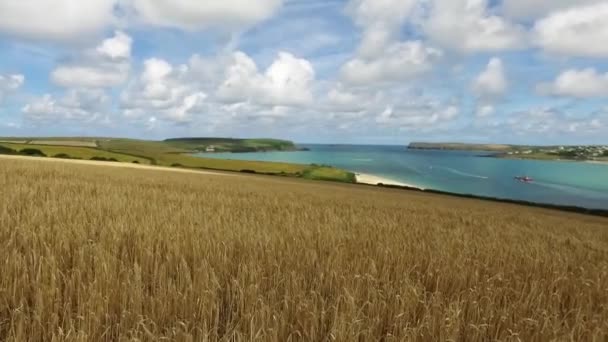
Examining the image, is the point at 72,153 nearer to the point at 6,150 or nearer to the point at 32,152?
the point at 32,152

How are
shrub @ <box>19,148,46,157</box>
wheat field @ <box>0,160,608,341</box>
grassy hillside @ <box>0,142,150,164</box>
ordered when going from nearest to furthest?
wheat field @ <box>0,160,608,341</box> < shrub @ <box>19,148,46,157</box> < grassy hillside @ <box>0,142,150,164</box>

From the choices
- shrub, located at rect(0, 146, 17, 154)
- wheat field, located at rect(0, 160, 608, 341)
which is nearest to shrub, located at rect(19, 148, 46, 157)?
shrub, located at rect(0, 146, 17, 154)

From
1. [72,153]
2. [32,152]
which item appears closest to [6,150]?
[32,152]

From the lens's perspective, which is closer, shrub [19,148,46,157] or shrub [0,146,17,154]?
shrub [19,148,46,157]

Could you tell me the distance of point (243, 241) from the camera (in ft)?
16.4

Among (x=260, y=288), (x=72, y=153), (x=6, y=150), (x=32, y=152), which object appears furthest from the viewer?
(x=72, y=153)

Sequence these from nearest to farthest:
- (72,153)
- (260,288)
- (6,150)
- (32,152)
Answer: (260,288) < (32,152) < (6,150) < (72,153)

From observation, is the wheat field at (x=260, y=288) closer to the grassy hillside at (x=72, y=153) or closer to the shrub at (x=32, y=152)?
the shrub at (x=32, y=152)

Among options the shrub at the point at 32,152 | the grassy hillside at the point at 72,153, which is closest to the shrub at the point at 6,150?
the grassy hillside at the point at 72,153

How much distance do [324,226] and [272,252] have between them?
257cm

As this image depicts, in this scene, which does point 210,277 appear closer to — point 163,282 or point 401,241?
point 163,282

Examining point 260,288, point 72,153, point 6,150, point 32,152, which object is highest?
point 260,288

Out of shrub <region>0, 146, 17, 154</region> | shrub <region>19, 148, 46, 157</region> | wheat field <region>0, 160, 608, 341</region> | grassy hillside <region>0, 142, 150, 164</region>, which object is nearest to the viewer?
wheat field <region>0, 160, 608, 341</region>

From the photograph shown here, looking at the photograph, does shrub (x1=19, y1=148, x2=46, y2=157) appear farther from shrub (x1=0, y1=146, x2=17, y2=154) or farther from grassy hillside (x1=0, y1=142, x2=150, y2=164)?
shrub (x1=0, y1=146, x2=17, y2=154)
